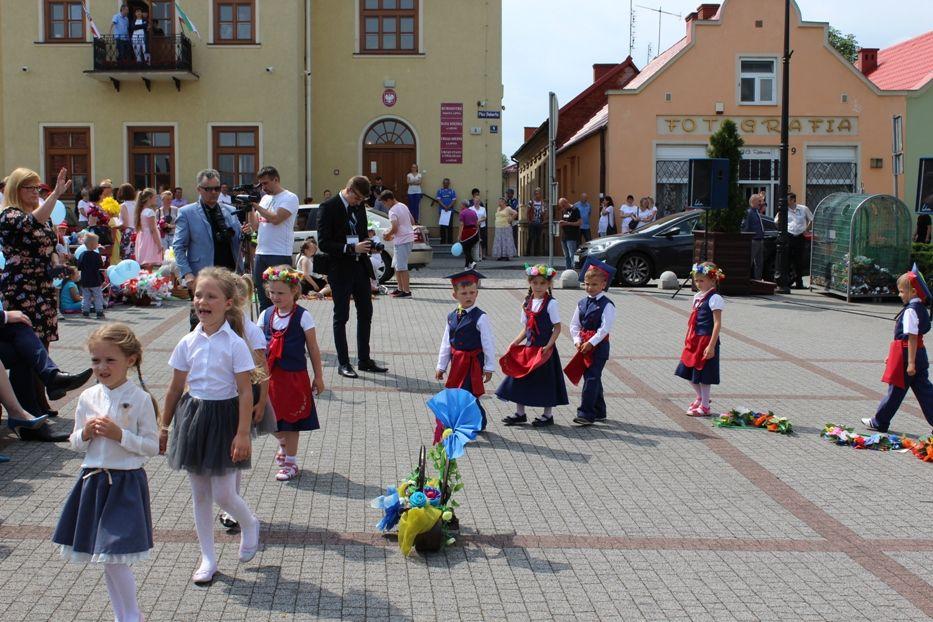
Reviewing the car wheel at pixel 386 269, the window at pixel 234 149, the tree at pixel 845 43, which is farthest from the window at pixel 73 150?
the tree at pixel 845 43

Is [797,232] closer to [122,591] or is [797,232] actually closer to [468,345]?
[468,345]

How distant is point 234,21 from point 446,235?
795 cm

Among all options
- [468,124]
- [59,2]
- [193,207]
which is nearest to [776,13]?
[468,124]

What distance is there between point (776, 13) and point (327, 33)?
44.3 ft

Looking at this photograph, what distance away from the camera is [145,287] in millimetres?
16859

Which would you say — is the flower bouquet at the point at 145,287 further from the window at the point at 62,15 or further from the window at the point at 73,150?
the window at the point at 62,15

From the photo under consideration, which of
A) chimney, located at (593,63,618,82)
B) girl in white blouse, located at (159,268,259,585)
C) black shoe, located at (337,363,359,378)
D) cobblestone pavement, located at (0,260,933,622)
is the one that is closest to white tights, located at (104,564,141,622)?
cobblestone pavement, located at (0,260,933,622)

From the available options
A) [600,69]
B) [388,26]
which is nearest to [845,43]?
[600,69]

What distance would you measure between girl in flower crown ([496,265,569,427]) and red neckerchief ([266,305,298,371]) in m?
2.15

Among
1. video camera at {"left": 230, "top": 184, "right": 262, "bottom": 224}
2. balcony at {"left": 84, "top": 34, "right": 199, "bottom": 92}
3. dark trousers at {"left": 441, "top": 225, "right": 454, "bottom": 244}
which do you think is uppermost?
balcony at {"left": 84, "top": 34, "right": 199, "bottom": 92}

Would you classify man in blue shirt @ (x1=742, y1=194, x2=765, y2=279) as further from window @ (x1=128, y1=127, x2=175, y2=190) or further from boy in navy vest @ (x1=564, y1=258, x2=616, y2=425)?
window @ (x1=128, y1=127, x2=175, y2=190)

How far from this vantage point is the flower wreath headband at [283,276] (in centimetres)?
716

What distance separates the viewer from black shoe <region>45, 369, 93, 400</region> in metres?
7.69

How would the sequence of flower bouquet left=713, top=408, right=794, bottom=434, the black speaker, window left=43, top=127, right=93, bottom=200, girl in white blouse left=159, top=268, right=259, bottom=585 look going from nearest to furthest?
1. girl in white blouse left=159, top=268, right=259, bottom=585
2. flower bouquet left=713, top=408, right=794, bottom=434
3. the black speaker
4. window left=43, top=127, right=93, bottom=200
